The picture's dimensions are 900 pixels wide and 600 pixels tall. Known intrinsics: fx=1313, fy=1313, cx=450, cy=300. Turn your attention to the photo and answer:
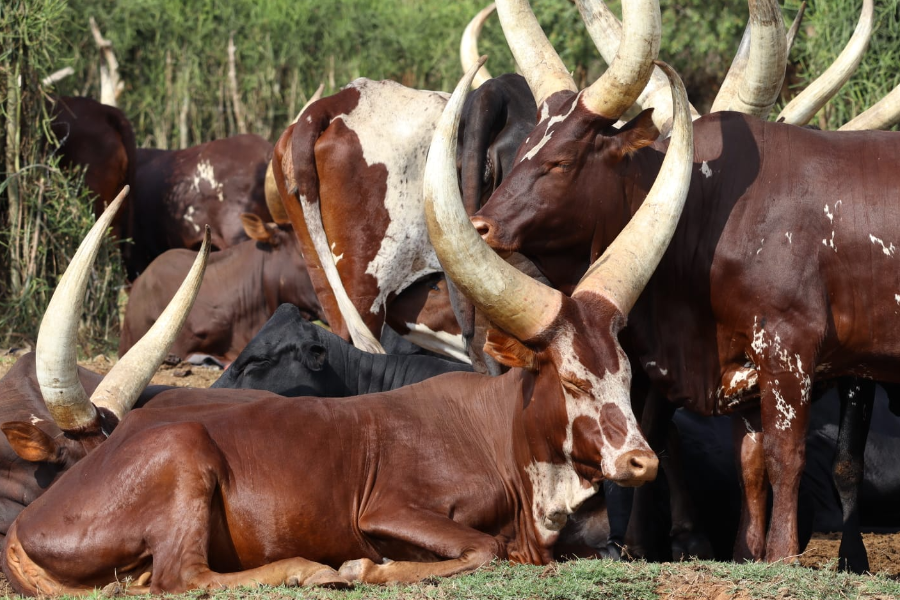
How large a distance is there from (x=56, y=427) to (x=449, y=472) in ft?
5.57

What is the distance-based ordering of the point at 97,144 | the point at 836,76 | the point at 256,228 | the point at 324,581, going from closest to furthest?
1. the point at 324,581
2. the point at 836,76
3. the point at 256,228
4. the point at 97,144

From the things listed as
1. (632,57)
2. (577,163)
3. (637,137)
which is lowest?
(577,163)

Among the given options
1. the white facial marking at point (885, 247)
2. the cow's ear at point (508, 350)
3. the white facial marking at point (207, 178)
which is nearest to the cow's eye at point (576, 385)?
the cow's ear at point (508, 350)

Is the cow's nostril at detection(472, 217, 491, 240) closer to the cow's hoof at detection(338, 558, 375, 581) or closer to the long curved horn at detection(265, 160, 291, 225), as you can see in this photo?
the cow's hoof at detection(338, 558, 375, 581)

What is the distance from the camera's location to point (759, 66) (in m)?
5.69

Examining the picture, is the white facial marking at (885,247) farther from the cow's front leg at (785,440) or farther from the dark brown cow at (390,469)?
the dark brown cow at (390,469)

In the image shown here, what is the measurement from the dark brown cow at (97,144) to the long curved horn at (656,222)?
6.31 metres

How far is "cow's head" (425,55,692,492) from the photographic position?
4371 millimetres

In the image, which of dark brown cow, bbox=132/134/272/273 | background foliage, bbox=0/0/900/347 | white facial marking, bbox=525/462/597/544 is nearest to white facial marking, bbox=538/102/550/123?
white facial marking, bbox=525/462/597/544

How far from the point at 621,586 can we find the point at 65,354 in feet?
7.79

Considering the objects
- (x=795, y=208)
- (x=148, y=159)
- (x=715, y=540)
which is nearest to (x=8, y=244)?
(x=148, y=159)

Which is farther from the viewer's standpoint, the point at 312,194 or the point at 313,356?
the point at 312,194

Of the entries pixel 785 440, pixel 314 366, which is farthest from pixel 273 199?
pixel 785 440

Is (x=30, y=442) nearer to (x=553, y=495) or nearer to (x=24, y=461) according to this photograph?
(x=24, y=461)
